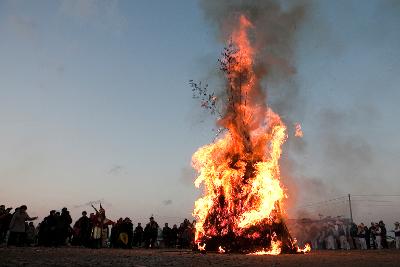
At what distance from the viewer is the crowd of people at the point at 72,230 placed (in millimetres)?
19641

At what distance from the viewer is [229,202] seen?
1942 centimetres

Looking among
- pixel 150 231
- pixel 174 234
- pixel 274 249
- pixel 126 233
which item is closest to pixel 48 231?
pixel 126 233

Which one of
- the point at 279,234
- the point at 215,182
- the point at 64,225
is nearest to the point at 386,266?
the point at 279,234

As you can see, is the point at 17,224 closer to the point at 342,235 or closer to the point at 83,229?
the point at 83,229

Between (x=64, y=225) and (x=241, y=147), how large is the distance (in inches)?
387

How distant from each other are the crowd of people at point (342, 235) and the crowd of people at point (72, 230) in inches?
420

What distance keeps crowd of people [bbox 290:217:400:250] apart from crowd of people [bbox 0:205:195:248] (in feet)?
35.0

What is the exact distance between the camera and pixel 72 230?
2320cm

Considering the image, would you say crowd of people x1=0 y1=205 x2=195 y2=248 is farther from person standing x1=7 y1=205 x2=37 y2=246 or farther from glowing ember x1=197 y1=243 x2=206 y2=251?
glowing ember x1=197 y1=243 x2=206 y2=251

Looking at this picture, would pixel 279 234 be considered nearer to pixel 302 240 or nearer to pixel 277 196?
pixel 277 196

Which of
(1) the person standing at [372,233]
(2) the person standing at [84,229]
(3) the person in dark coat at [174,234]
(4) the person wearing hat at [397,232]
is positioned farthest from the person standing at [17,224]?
(4) the person wearing hat at [397,232]

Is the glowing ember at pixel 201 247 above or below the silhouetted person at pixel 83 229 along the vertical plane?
below

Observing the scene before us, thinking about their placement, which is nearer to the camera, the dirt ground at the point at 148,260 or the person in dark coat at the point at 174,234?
the dirt ground at the point at 148,260

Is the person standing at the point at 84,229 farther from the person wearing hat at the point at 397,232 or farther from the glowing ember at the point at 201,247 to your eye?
the person wearing hat at the point at 397,232
